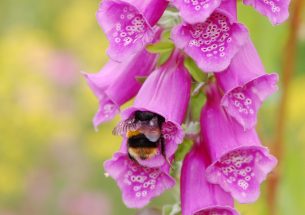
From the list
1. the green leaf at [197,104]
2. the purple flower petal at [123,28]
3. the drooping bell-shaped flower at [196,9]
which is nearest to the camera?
the drooping bell-shaped flower at [196,9]

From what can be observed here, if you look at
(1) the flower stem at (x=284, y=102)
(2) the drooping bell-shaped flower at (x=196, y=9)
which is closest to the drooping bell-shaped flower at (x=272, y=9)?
(2) the drooping bell-shaped flower at (x=196, y=9)

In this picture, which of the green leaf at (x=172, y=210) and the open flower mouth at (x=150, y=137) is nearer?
the open flower mouth at (x=150, y=137)

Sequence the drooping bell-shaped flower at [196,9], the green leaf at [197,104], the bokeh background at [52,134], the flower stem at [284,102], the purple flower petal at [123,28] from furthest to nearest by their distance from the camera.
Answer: the bokeh background at [52,134], the flower stem at [284,102], the green leaf at [197,104], the purple flower petal at [123,28], the drooping bell-shaped flower at [196,9]

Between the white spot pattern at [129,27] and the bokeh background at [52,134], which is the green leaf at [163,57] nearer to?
the white spot pattern at [129,27]

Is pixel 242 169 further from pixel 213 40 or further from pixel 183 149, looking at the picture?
pixel 213 40

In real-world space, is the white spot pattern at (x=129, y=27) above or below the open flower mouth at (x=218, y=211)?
above

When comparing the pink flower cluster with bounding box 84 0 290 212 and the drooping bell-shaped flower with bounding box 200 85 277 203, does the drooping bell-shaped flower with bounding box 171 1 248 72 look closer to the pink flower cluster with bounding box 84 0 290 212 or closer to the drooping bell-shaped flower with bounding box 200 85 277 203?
the pink flower cluster with bounding box 84 0 290 212

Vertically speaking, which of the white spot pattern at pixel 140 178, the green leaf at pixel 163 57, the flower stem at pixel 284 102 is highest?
the green leaf at pixel 163 57

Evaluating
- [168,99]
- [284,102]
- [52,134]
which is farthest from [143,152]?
[52,134]

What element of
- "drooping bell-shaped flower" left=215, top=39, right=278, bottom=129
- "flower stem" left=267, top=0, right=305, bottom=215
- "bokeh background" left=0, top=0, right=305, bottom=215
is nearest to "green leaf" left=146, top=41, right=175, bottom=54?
"drooping bell-shaped flower" left=215, top=39, right=278, bottom=129
